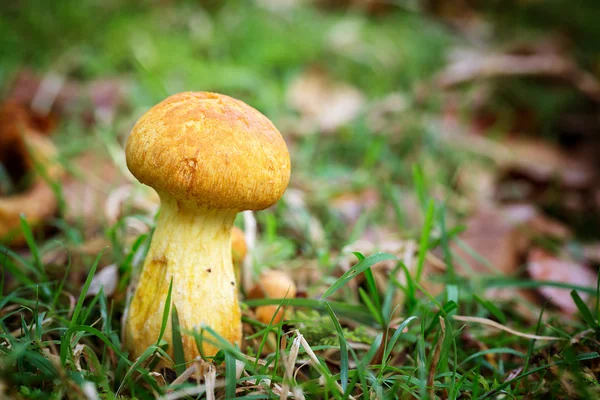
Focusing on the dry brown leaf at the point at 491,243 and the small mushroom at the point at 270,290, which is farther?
the dry brown leaf at the point at 491,243

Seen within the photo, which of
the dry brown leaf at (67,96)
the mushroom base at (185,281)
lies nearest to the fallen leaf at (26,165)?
the dry brown leaf at (67,96)

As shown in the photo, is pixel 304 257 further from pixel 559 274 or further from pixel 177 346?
pixel 559 274

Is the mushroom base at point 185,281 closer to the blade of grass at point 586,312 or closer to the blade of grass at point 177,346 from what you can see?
the blade of grass at point 177,346

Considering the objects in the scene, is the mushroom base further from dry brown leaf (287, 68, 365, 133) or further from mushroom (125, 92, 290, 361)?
dry brown leaf (287, 68, 365, 133)

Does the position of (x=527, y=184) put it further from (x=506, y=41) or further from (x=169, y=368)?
(x=169, y=368)

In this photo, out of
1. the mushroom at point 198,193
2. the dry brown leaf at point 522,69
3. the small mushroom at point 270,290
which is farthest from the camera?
the dry brown leaf at point 522,69

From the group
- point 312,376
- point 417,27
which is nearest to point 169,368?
point 312,376
